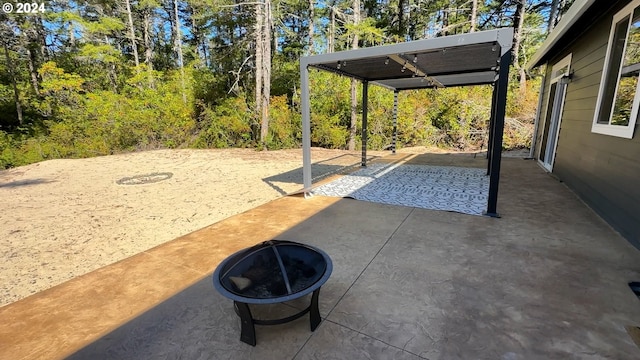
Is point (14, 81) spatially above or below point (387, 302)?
above

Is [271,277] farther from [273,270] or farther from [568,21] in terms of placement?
[568,21]

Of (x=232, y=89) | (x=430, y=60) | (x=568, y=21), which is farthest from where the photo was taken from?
(x=232, y=89)

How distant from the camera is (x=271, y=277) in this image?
170 centimetres

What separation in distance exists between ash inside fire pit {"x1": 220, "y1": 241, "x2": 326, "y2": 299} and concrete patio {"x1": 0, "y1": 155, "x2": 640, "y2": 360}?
303mm

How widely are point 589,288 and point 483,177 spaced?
3854 millimetres

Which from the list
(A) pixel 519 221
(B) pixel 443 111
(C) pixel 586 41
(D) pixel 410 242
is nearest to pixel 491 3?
(B) pixel 443 111

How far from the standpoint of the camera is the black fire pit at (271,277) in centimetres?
154

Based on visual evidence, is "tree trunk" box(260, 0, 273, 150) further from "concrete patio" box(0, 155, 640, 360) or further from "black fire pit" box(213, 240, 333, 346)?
"black fire pit" box(213, 240, 333, 346)

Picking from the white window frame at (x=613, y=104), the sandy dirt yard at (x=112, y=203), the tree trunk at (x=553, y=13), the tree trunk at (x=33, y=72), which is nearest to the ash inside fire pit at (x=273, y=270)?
the sandy dirt yard at (x=112, y=203)

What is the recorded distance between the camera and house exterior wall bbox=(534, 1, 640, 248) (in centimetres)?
283

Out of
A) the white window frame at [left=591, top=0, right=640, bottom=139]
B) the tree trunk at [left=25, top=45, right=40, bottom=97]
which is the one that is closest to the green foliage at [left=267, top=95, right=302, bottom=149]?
the white window frame at [left=591, top=0, right=640, bottom=139]

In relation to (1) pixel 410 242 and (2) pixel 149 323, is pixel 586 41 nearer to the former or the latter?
(1) pixel 410 242

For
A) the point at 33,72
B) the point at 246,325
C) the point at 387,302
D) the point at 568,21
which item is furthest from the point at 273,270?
the point at 33,72

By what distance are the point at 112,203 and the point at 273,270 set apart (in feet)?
14.1
